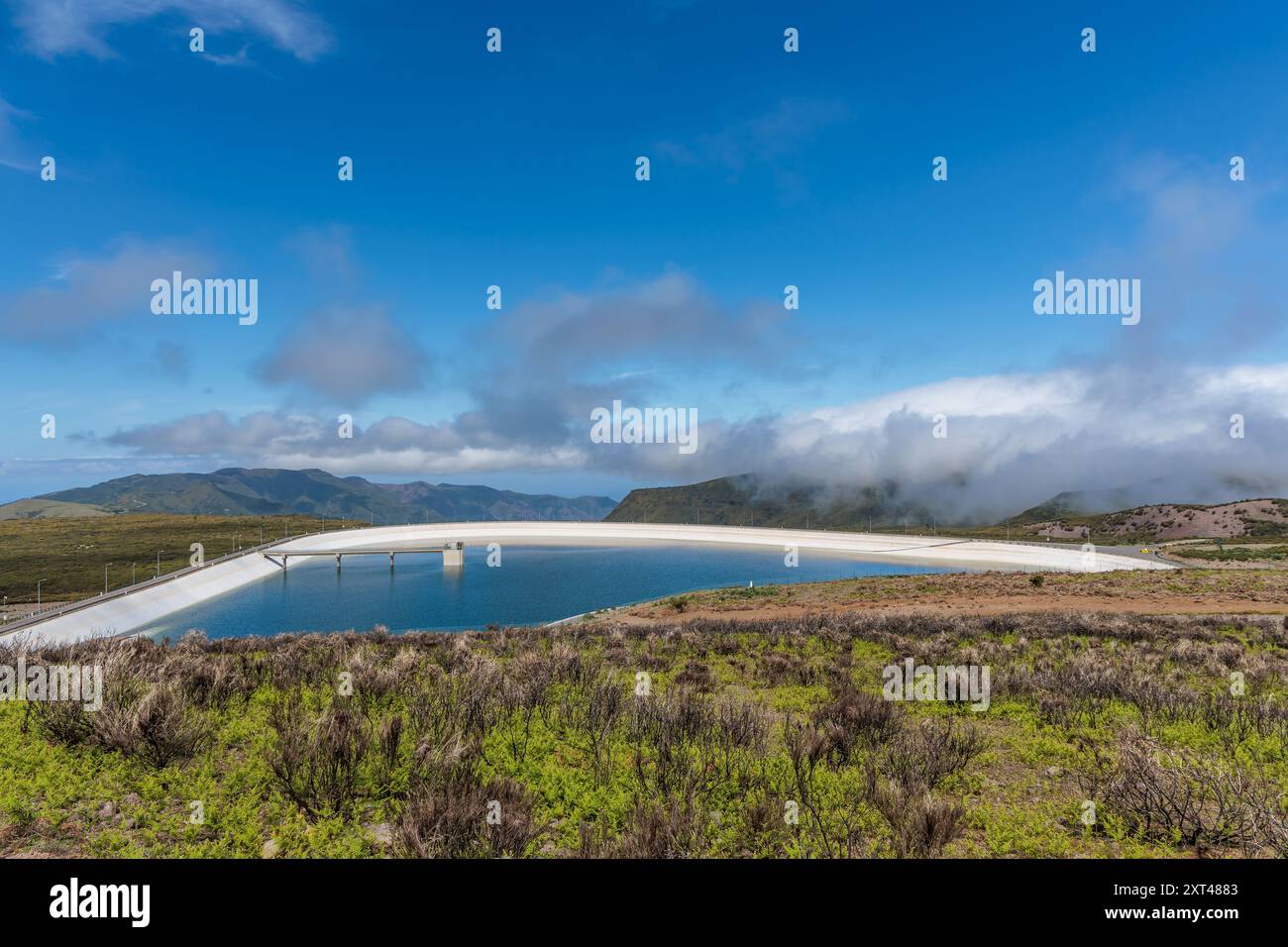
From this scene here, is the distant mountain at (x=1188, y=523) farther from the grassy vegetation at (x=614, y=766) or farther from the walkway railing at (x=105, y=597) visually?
the walkway railing at (x=105, y=597)

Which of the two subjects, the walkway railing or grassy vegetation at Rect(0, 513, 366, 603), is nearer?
the walkway railing

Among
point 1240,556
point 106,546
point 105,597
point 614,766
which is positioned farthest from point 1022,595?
point 106,546

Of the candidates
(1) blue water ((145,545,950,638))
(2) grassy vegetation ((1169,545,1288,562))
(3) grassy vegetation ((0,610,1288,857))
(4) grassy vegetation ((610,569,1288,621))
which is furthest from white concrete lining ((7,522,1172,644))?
(4) grassy vegetation ((610,569,1288,621))

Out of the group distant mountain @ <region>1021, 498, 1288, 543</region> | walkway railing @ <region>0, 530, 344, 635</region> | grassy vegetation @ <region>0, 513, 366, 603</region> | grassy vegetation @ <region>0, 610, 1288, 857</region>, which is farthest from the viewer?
distant mountain @ <region>1021, 498, 1288, 543</region>

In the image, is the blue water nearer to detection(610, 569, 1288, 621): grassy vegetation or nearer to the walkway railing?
the walkway railing

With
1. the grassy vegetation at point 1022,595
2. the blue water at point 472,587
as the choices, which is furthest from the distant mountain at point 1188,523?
the grassy vegetation at point 1022,595
